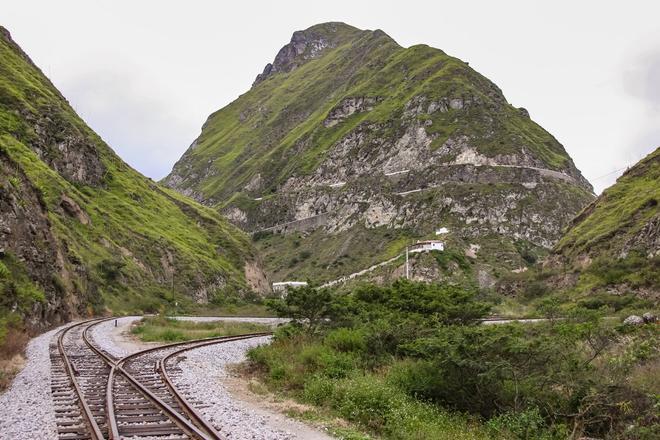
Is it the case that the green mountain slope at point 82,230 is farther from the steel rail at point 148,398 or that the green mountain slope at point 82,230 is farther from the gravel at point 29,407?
the steel rail at point 148,398

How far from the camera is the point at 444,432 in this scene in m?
9.47

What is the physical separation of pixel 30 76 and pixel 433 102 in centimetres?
10238

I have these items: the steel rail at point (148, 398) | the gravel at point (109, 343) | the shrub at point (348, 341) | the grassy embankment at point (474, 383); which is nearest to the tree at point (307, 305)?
the shrub at point (348, 341)

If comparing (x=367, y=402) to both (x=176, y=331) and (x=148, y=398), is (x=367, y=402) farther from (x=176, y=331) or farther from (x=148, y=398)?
(x=176, y=331)

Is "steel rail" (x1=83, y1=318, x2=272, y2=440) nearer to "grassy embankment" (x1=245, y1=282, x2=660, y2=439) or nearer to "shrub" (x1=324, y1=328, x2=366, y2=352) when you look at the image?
"grassy embankment" (x1=245, y1=282, x2=660, y2=439)

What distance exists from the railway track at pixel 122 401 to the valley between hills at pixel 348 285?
76 millimetres

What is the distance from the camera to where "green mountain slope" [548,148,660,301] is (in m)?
48.4

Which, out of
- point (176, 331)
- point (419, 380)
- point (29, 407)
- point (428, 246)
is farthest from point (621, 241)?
point (29, 407)

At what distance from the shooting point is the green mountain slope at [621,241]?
4838cm

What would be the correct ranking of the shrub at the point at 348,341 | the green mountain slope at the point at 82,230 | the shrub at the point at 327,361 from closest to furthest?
the shrub at the point at 327,361 < the shrub at the point at 348,341 < the green mountain slope at the point at 82,230

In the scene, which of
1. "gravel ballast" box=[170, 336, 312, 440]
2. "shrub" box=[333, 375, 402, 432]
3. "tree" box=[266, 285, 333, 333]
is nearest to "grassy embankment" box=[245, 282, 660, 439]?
"shrub" box=[333, 375, 402, 432]

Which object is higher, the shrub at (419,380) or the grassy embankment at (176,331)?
the grassy embankment at (176,331)

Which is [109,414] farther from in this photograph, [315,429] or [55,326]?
[55,326]

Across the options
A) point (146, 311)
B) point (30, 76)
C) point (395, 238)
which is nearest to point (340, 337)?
point (146, 311)
